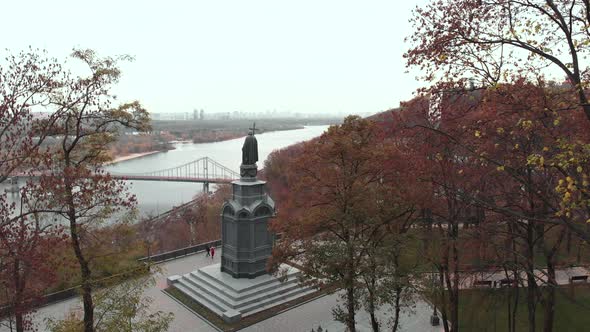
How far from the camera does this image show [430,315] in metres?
15.6

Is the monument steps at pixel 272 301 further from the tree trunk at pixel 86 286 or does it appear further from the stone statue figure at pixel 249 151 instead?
the tree trunk at pixel 86 286

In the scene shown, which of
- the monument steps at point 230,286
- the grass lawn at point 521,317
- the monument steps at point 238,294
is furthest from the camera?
the monument steps at point 230,286

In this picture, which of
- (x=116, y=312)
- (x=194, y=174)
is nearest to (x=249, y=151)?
(x=116, y=312)

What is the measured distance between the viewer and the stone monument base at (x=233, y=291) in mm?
15984

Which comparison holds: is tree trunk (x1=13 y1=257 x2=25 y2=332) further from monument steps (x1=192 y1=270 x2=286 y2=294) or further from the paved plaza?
monument steps (x1=192 y1=270 x2=286 y2=294)

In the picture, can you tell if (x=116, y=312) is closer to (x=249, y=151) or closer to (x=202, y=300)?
(x=202, y=300)

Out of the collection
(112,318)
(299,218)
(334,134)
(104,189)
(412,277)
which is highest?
(334,134)

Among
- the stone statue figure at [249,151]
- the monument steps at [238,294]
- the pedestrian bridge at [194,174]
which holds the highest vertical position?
the stone statue figure at [249,151]

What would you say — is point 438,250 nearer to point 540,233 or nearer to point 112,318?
point 540,233

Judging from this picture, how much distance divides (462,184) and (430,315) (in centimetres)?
716

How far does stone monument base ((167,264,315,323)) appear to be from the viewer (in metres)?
16.0

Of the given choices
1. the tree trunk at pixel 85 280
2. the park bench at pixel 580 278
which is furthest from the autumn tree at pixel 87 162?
the park bench at pixel 580 278

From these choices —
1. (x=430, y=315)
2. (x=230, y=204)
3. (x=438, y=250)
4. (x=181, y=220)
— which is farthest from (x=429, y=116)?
(x=181, y=220)

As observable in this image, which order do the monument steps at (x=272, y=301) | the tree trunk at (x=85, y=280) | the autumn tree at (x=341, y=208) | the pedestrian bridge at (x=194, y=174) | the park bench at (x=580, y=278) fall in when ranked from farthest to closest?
the pedestrian bridge at (x=194, y=174) → the park bench at (x=580, y=278) → the monument steps at (x=272, y=301) → the autumn tree at (x=341, y=208) → the tree trunk at (x=85, y=280)
